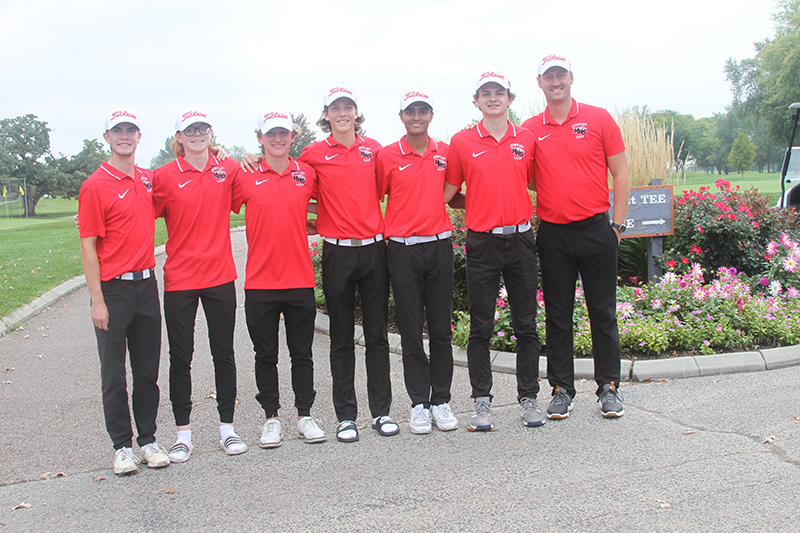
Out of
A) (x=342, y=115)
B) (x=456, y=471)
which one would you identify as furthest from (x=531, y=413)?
(x=342, y=115)

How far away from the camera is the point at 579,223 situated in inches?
177

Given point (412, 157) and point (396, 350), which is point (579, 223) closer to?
point (412, 157)

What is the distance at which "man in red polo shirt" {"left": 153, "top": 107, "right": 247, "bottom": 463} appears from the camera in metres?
4.14

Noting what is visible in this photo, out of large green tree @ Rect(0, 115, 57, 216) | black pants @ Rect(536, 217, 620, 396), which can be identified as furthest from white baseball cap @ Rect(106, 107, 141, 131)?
Answer: large green tree @ Rect(0, 115, 57, 216)

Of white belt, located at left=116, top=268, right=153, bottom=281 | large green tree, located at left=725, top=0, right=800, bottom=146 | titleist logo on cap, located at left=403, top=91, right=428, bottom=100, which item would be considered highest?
large green tree, located at left=725, top=0, right=800, bottom=146

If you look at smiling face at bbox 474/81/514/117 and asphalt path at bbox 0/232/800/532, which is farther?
smiling face at bbox 474/81/514/117

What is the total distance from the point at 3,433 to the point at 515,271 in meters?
3.96

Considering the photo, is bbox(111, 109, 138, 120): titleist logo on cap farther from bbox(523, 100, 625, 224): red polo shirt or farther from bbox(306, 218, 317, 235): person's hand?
bbox(523, 100, 625, 224): red polo shirt

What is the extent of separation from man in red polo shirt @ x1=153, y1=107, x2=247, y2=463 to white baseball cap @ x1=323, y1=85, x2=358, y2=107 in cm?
83

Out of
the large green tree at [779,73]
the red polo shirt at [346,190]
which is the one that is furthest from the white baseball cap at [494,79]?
the large green tree at [779,73]

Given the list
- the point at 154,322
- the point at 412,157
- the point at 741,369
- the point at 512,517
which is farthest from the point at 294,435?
the point at 741,369

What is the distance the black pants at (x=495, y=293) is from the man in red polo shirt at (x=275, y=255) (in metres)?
1.17

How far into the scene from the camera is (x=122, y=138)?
4.03 m

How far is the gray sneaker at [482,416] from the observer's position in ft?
14.4
